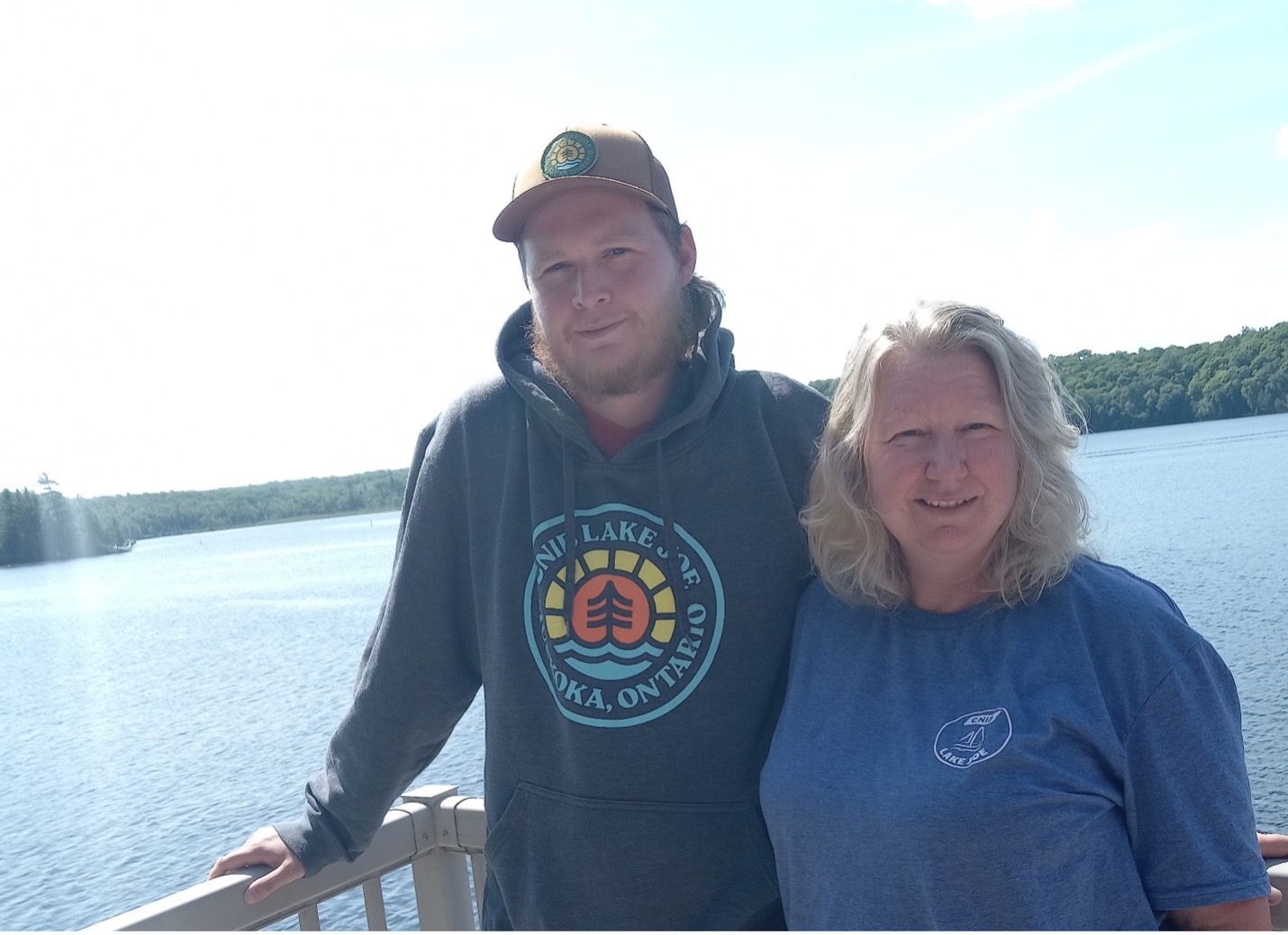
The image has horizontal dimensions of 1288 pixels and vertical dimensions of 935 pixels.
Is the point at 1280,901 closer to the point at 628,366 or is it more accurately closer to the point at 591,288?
the point at 628,366

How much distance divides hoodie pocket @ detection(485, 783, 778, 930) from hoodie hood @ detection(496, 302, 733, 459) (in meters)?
0.69

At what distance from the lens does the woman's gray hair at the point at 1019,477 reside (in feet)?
5.39

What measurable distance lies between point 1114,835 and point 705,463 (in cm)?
95

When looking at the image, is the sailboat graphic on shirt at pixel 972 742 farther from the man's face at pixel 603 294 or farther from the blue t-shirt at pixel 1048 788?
the man's face at pixel 603 294

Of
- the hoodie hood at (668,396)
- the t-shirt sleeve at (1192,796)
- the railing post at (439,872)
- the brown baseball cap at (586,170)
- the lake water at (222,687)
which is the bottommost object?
the lake water at (222,687)

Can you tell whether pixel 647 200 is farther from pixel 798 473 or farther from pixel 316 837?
pixel 316 837

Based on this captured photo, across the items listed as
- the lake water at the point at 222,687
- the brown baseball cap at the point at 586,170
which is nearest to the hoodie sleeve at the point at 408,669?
the brown baseball cap at the point at 586,170

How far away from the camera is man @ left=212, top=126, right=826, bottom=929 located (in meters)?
1.89

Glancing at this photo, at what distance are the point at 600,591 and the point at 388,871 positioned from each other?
0.93 metres

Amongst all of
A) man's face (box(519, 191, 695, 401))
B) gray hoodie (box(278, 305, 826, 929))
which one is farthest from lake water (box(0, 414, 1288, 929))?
man's face (box(519, 191, 695, 401))

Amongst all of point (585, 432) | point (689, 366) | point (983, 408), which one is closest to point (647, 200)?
point (689, 366)

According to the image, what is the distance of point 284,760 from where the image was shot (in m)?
9.91

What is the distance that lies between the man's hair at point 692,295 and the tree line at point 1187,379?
16019 millimetres

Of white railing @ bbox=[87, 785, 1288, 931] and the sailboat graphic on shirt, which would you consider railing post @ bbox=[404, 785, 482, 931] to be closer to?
white railing @ bbox=[87, 785, 1288, 931]
